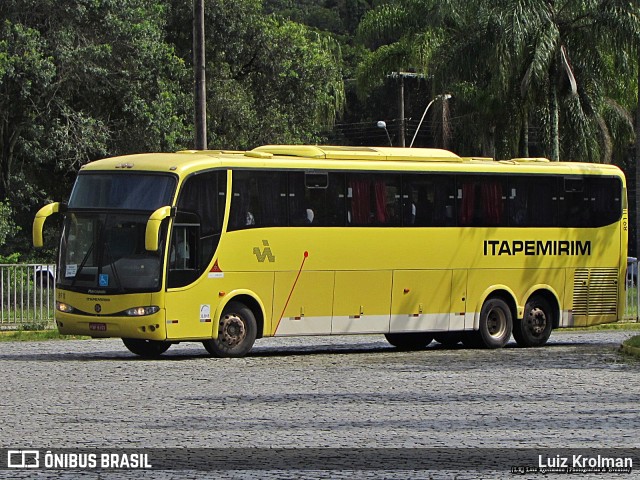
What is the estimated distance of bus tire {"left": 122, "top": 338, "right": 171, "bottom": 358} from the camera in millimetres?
24969

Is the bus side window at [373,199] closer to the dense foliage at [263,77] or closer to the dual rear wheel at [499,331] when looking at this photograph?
the dual rear wheel at [499,331]

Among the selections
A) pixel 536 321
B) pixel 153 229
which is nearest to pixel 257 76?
pixel 536 321

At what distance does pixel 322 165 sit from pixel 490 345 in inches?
192

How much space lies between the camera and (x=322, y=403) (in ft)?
54.2

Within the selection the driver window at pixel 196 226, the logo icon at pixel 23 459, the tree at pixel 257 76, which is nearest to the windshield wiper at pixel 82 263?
the driver window at pixel 196 226

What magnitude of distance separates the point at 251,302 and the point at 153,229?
286 centimetres

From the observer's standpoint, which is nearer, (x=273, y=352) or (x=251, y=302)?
(x=251, y=302)

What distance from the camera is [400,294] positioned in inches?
1051

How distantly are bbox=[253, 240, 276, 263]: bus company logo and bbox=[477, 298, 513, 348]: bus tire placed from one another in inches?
187

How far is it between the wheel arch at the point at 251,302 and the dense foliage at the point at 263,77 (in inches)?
639

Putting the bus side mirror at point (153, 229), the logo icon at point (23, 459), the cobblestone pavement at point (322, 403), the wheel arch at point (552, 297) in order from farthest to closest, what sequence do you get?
the wheel arch at point (552, 297), the bus side mirror at point (153, 229), the cobblestone pavement at point (322, 403), the logo icon at point (23, 459)

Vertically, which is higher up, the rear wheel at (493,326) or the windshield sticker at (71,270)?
the windshield sticker at (71,270)

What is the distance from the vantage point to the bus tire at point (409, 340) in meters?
28.2

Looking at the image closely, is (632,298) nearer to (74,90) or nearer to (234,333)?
(234,333)
